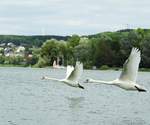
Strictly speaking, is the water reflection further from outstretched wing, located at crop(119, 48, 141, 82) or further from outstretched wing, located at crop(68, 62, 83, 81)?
outstretched wing, located at crop(119, 48, 141, 82)

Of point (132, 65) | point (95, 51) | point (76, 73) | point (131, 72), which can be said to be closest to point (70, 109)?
point (76, 73)

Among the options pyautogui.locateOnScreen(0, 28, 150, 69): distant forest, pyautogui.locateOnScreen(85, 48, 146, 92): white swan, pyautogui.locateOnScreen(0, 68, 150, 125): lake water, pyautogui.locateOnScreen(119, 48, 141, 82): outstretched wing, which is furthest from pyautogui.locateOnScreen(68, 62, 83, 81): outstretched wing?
pyautogui.locateOnScreen(0, 28, 150, 69): distant forest

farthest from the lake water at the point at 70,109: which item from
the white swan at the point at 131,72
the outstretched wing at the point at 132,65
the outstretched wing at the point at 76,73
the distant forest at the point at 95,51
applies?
the distant forest at the point at 95,51

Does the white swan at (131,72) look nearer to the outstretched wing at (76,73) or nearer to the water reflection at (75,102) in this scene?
the outstretched wing at (76,73)

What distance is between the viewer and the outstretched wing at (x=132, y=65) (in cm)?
2700

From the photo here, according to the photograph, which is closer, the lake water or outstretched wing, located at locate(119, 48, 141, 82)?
outstretched wing, located at locate(119, 48, 141, 82)

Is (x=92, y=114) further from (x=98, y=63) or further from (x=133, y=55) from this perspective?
(x=98, y=63)

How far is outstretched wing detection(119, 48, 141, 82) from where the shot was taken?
2700 centimetres

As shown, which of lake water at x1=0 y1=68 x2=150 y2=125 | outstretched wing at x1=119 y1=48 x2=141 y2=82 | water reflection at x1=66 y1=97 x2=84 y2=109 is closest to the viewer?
outstretched wing at x1=119 y1=48 x2=141 y2=82

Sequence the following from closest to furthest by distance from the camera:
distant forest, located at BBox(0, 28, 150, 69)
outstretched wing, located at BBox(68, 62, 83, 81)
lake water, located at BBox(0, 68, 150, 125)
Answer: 1. lake water, located at BBox(0, 68, 150, 125)
2. outstretched wing, located at BBox(68, 62, 83, 81)
3. distant forest, located at BBox(0, 28, 150, 69)

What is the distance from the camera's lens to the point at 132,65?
27250mm

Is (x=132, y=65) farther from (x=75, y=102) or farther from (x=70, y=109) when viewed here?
(x=75, y=102)

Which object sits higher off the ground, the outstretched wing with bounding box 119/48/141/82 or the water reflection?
the outstretched wing with bounding box 119/48/141/82

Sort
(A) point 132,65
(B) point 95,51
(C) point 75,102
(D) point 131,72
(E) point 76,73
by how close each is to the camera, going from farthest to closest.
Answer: (B) point 95,51
(C) point 75,102
(E) point 76,73
(D) point 131,72
(A) point 132,65
